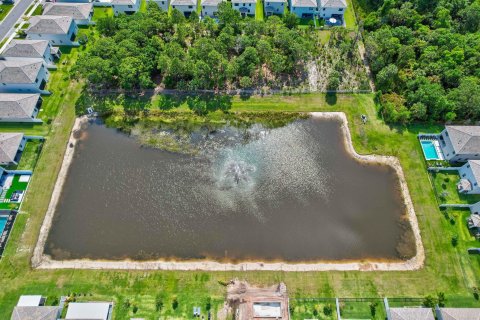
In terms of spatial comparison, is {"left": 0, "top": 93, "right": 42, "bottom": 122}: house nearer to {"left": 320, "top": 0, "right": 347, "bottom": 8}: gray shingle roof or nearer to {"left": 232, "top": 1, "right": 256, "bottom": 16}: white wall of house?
{"left": 232, "top": 1, "right": 256, "bottom": 16}: white wall of house

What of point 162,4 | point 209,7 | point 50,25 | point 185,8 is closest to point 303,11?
point 209,7

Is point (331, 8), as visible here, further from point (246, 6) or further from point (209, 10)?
point (209, 10)

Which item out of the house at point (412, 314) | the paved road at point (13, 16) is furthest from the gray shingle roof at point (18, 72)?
the house at point (412, 314)

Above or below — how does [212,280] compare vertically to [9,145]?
below

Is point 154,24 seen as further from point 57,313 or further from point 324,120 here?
point 57,313

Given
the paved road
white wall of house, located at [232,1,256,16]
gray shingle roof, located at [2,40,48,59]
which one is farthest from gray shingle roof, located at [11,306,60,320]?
white wall of house, located at [232,1,256,16]

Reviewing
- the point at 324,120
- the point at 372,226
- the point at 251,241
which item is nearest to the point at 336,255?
the point at 372,226

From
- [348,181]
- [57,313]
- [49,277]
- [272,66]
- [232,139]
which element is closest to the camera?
[57,313]

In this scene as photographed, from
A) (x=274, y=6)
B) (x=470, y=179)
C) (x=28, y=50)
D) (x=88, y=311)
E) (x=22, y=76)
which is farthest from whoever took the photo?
(x=274, y=6)
